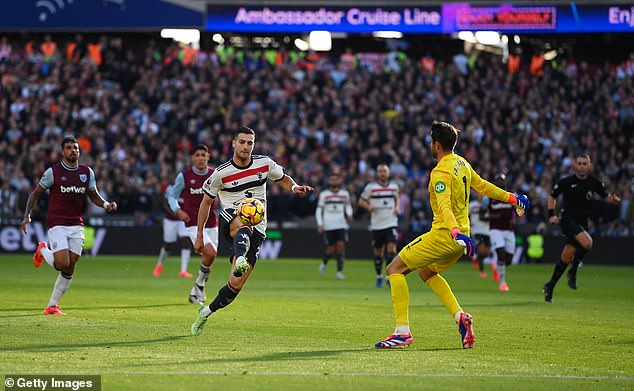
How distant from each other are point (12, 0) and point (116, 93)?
16.5ft

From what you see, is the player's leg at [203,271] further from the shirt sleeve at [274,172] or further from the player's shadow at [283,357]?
the player's shadow at [283,357]

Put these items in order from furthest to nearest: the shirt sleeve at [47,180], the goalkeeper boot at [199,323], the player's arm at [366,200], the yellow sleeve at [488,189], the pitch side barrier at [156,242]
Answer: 1. the pitch side barrier at [156,242]
2. the player's arm at [366,200]
3. the shirt sleeve at [47,180]
4. the goalkeeper boot at [199,323]
5. the yellow sleeve at [488,189]

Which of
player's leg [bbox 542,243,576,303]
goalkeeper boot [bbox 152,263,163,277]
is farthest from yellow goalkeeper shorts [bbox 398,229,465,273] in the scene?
goalkeeper boot [bbox 152,263,163,277]

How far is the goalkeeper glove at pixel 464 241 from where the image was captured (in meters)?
11.5

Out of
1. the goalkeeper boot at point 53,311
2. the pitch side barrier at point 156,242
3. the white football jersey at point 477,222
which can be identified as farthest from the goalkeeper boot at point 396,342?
the pitch side barrier at point 156,242

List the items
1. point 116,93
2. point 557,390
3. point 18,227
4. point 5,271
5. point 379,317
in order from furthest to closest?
point 116,93 < point 18,227 < point 5,271 < point 379,317 < point 557,390

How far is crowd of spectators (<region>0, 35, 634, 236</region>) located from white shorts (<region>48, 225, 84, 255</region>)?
18.8 meters

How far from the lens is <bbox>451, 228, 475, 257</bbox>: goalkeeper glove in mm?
11516

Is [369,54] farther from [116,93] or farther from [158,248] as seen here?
[158,248]

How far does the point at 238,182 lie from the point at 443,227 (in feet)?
8.94

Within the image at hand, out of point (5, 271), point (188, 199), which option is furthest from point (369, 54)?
point (188, 199)

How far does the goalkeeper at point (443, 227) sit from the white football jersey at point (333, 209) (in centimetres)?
1424

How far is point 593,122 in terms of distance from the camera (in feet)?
132

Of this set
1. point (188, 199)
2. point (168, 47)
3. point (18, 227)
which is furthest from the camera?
point (168, 47)
